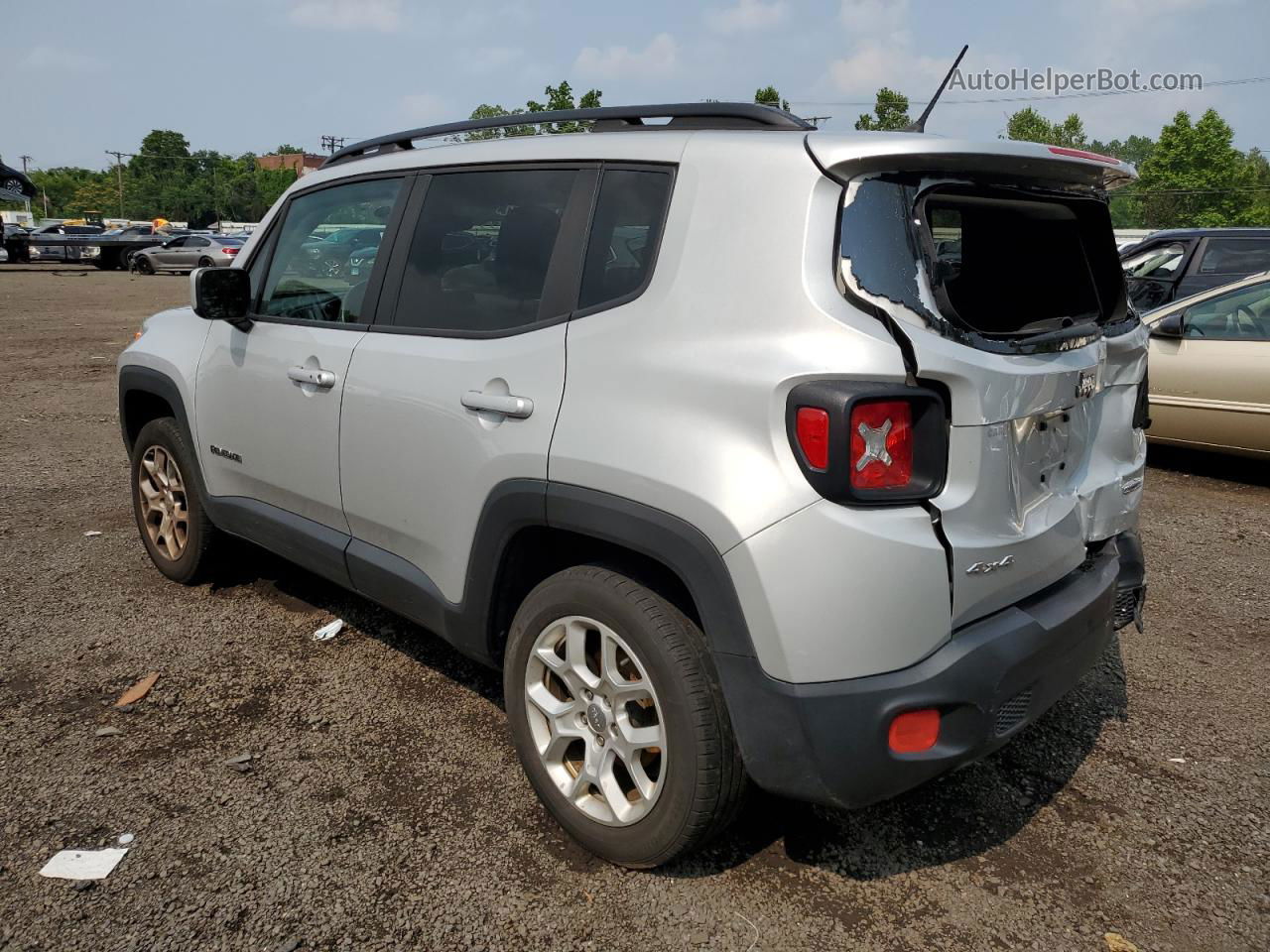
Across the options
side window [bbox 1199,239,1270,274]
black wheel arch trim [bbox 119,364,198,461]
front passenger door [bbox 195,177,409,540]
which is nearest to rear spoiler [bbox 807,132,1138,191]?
front passenger door [bbox 195,177,409,540]

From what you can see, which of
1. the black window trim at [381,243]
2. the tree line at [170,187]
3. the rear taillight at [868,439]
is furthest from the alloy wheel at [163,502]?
the tree line at [170,187]

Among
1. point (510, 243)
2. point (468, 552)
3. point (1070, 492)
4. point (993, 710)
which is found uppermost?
point (510, 243)

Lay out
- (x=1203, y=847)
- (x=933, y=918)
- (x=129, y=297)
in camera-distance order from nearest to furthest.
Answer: (x=933, y=918) → (x=1203, y=847) → (x=129, y=297)

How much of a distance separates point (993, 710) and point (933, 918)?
62 centimetres

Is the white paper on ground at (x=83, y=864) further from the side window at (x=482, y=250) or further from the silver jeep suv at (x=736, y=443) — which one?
the side window at (x=482, y=250)

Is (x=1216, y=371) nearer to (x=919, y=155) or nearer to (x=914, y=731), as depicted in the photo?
(x=919, y=155)

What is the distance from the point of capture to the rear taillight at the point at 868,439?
2119 mm

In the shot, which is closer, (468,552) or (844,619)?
(844,619)

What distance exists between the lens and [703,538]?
2.24 meters

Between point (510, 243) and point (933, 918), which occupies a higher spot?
point (510, 243)

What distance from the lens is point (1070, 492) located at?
2676 millimetres

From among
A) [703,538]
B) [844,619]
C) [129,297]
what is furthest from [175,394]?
[129,297]

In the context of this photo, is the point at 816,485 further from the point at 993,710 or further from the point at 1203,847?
the point at 1203,847

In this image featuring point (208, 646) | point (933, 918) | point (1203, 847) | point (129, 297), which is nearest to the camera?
point (933, 918)
